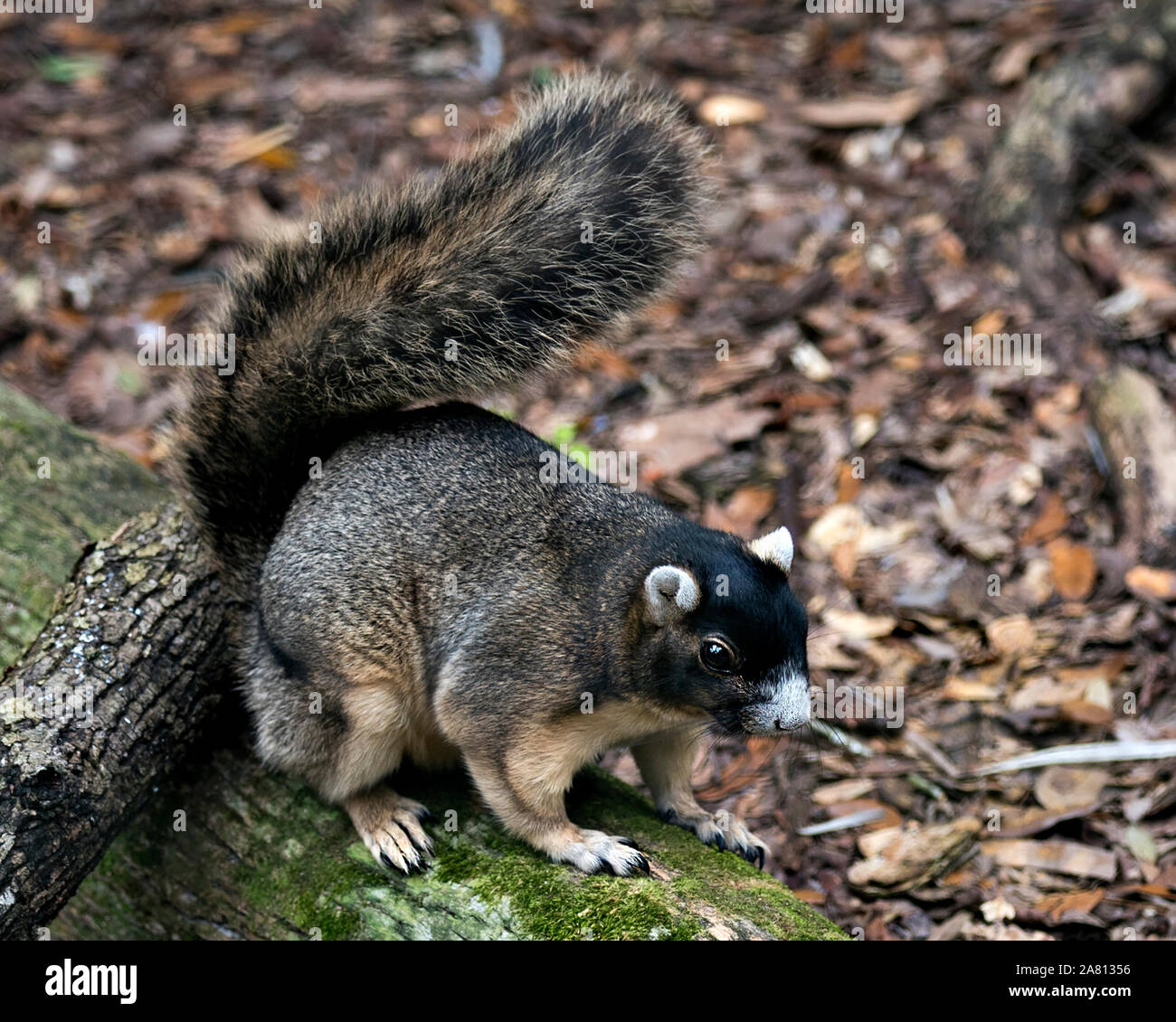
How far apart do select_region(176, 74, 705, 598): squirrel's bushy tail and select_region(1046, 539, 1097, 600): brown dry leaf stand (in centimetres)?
286

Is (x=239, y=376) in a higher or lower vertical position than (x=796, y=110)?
lower

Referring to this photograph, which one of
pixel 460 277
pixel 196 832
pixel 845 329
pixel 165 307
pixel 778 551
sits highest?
pixel 165 307

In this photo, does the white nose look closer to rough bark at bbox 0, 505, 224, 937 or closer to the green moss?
the green moss

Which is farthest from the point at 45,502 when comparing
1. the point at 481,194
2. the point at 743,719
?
the point at 743,719

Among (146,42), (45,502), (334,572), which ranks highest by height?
(146,42)

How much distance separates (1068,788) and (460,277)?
10.8 ft

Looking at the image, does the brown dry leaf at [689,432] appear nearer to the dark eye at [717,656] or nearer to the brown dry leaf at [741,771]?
the brown dry leaf at [741,771]

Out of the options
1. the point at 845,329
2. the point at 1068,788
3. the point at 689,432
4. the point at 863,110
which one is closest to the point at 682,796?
the point at 1068,788

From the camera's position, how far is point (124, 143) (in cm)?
1016

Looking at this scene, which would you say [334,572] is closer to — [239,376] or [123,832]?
[239,376]

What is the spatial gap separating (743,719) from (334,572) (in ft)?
5.00

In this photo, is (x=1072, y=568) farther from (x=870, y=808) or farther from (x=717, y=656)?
(x=717, y=656)

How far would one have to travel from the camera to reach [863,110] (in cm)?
943

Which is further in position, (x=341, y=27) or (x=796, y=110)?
(x=341, y=27)
